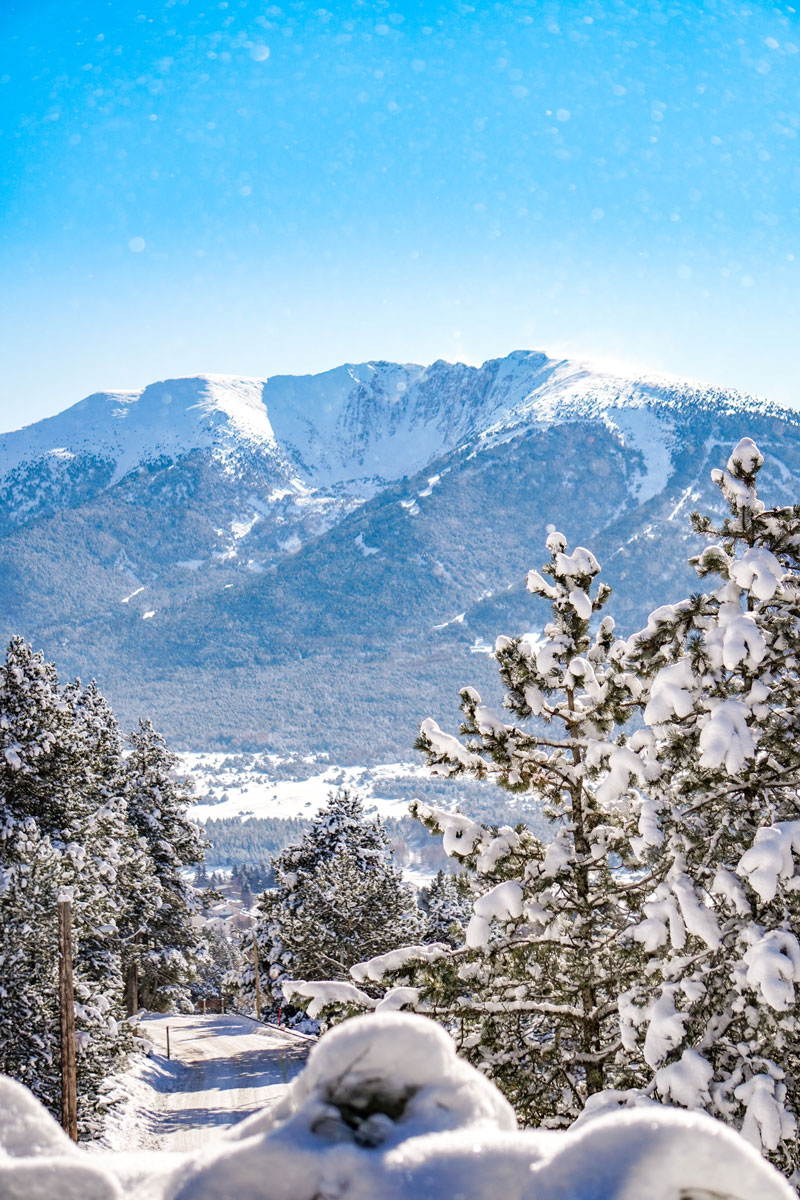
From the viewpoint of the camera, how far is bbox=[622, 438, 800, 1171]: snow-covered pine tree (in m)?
7.36

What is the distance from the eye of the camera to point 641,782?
29.3ft

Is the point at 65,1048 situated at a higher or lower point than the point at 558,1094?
lower

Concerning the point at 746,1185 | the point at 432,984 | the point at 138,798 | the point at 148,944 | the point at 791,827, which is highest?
the point at 746,1185

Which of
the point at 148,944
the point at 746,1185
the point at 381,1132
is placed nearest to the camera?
the point at 746,1185

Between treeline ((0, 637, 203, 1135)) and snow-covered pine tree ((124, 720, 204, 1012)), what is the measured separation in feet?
14.9

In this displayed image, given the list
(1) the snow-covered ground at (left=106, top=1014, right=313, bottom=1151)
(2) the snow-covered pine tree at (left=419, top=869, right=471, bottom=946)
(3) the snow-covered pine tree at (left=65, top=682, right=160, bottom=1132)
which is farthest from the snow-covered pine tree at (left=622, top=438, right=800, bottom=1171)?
(2) the snow-covered pine tree at (left=419, top=869, right=471, bottom=946)

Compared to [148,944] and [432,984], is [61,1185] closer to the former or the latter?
→ [432,984]

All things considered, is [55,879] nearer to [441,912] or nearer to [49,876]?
[49,876]

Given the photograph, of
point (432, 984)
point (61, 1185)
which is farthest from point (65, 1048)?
point (61, 1185)

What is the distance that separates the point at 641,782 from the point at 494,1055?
3412 mm

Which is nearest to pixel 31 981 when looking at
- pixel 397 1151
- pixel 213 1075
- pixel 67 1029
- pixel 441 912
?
pixel 67 1029

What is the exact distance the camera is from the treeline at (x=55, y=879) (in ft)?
62.3

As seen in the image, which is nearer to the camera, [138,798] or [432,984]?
[432,984]

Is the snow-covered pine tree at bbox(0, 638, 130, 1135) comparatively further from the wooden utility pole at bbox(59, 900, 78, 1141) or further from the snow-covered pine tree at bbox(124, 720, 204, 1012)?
the snow-covered pine tree at bbox(124, 720, 204, 1012)
